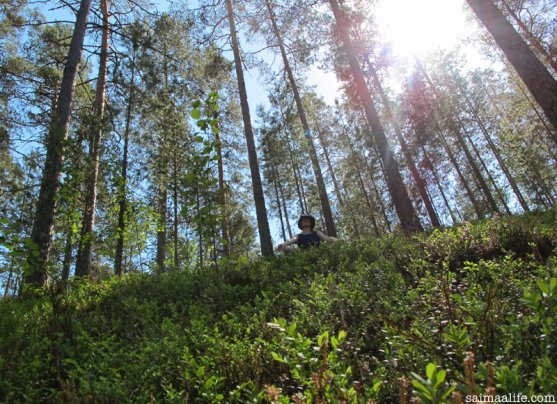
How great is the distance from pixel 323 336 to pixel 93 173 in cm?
646

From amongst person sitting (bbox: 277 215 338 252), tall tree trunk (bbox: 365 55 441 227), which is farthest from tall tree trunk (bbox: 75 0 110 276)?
tall tree trunk (bbox: 365 55 441 227)

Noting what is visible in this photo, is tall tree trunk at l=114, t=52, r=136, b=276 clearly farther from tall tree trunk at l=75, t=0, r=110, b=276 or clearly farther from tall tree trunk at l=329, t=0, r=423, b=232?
tall tree trunk at l=329, t=0, r=423, b=232

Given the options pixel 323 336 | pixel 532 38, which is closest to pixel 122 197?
pixel 323 336

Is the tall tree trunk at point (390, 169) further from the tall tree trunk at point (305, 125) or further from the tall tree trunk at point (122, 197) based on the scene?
the tall tree trunk at point (122, 197)

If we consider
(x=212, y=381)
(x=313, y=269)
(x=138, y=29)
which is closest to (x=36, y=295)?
(x=313, y=269)

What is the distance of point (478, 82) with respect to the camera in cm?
2762

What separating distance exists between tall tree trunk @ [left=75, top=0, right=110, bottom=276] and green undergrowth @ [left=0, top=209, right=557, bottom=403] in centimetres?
134

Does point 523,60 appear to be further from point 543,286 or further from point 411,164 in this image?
point 411,164

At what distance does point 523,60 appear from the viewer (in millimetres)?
5184

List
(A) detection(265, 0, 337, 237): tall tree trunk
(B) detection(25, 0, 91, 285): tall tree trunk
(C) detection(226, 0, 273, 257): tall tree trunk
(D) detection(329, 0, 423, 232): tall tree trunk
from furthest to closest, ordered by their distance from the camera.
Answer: (A) detection(265, 0, 337, 237): tall tree trunk, (C) detection(226, 0, 273, 257): tall tree trunk, (D) detection(329, 0, 423, 232): tall tree trunk, (B) detection(25, 0, 91, 285): tall tree trunk

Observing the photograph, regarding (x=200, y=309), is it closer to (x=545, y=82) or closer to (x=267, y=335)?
(x=267, y=335)

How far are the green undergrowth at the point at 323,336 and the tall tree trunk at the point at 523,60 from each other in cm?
210

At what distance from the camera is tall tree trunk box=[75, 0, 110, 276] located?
5454 millimetres

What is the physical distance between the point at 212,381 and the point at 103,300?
3732mm
